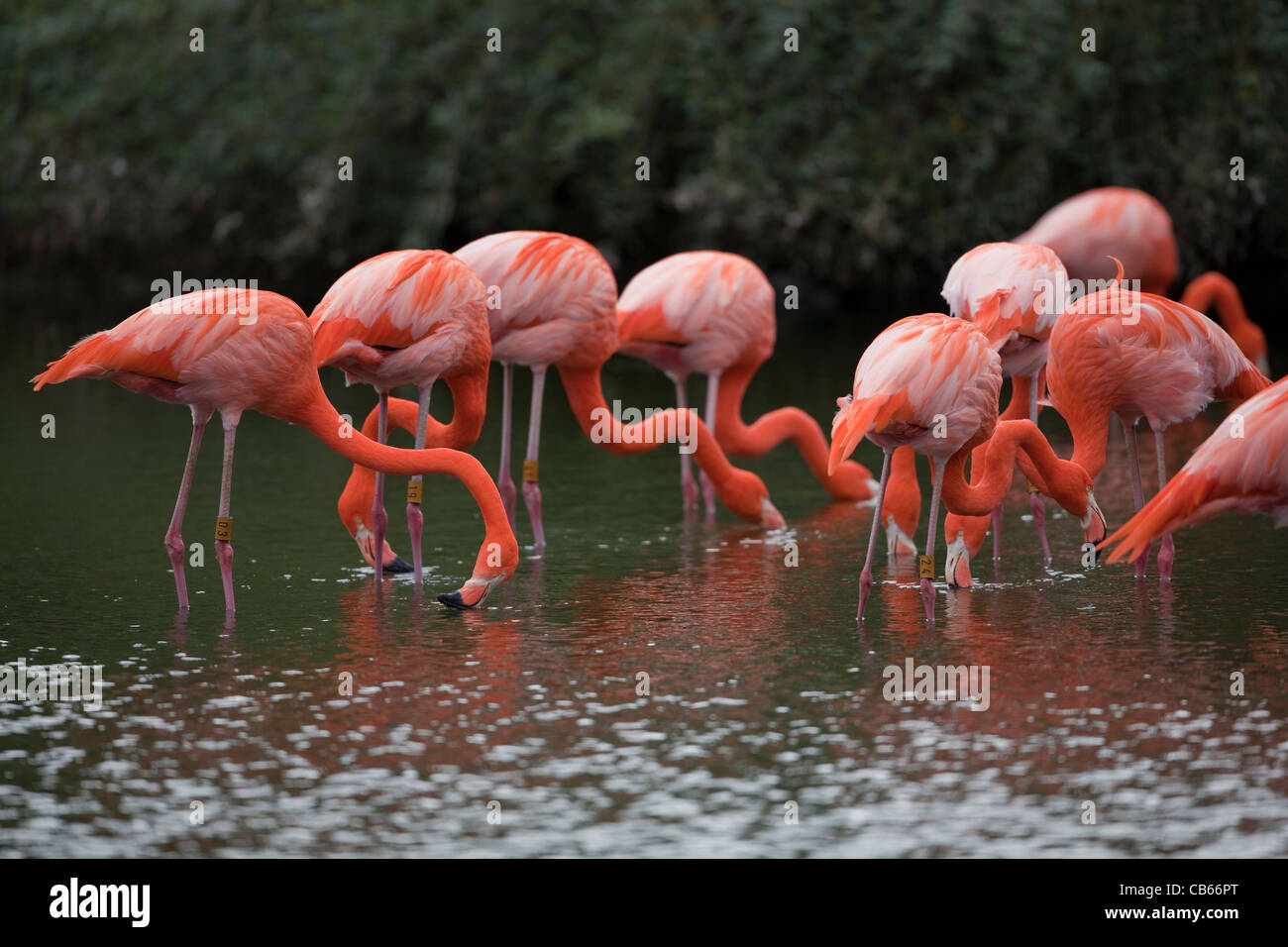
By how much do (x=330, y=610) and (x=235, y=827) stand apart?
7.21 feet

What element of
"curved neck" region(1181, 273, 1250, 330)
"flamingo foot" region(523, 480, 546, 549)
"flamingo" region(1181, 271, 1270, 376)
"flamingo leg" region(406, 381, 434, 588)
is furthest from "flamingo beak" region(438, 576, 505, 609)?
"curved neck" region(1181, 273, 1250, 330)

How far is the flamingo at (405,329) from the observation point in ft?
20.9

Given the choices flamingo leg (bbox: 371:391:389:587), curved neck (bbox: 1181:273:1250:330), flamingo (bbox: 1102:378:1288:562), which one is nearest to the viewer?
flamingo (bbox: 1102:378:1288:562)

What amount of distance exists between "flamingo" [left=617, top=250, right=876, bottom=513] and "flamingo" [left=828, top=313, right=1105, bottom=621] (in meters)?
2.20

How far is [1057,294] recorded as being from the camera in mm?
6918

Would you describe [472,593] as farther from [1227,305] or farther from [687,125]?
[687,125]

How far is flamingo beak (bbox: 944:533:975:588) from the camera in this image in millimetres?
6531

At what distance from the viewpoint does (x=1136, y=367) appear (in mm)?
6449

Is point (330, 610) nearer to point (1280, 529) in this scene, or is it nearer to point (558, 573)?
point (558, 573)

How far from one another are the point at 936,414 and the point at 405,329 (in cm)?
198

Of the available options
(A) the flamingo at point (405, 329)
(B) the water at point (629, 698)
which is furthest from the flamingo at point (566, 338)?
(A) the flamingo at point (405, 329)

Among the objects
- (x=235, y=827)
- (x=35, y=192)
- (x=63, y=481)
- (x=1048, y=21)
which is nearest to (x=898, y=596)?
(x=235, y=827)

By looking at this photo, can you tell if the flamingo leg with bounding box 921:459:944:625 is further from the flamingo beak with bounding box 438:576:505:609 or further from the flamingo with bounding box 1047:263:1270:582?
the flamingo beak with bounding box 438:576:505:609

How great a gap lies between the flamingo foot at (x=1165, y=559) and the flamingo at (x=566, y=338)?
186 centimetres
